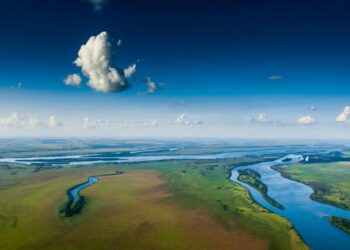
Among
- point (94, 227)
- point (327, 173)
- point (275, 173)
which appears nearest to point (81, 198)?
point (94, 227)

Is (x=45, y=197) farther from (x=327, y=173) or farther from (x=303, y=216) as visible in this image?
(x=327, y=173)

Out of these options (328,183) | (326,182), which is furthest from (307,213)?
(326,182)

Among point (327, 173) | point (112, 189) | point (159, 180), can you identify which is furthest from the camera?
point (327, 173)

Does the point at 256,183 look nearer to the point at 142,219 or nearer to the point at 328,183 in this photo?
the point at 328,183

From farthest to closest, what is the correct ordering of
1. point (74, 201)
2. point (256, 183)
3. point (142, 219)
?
point (256, 183), point (74, 201), point (142, 219)

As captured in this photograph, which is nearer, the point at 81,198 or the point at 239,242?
the point at 239,242

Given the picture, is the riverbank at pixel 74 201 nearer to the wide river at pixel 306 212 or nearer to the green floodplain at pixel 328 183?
the wide river at pixel 306 212

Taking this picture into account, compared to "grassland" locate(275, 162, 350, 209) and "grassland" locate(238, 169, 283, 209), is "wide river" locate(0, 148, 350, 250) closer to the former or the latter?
"grassland" locate(238, 169, 283, 209)
